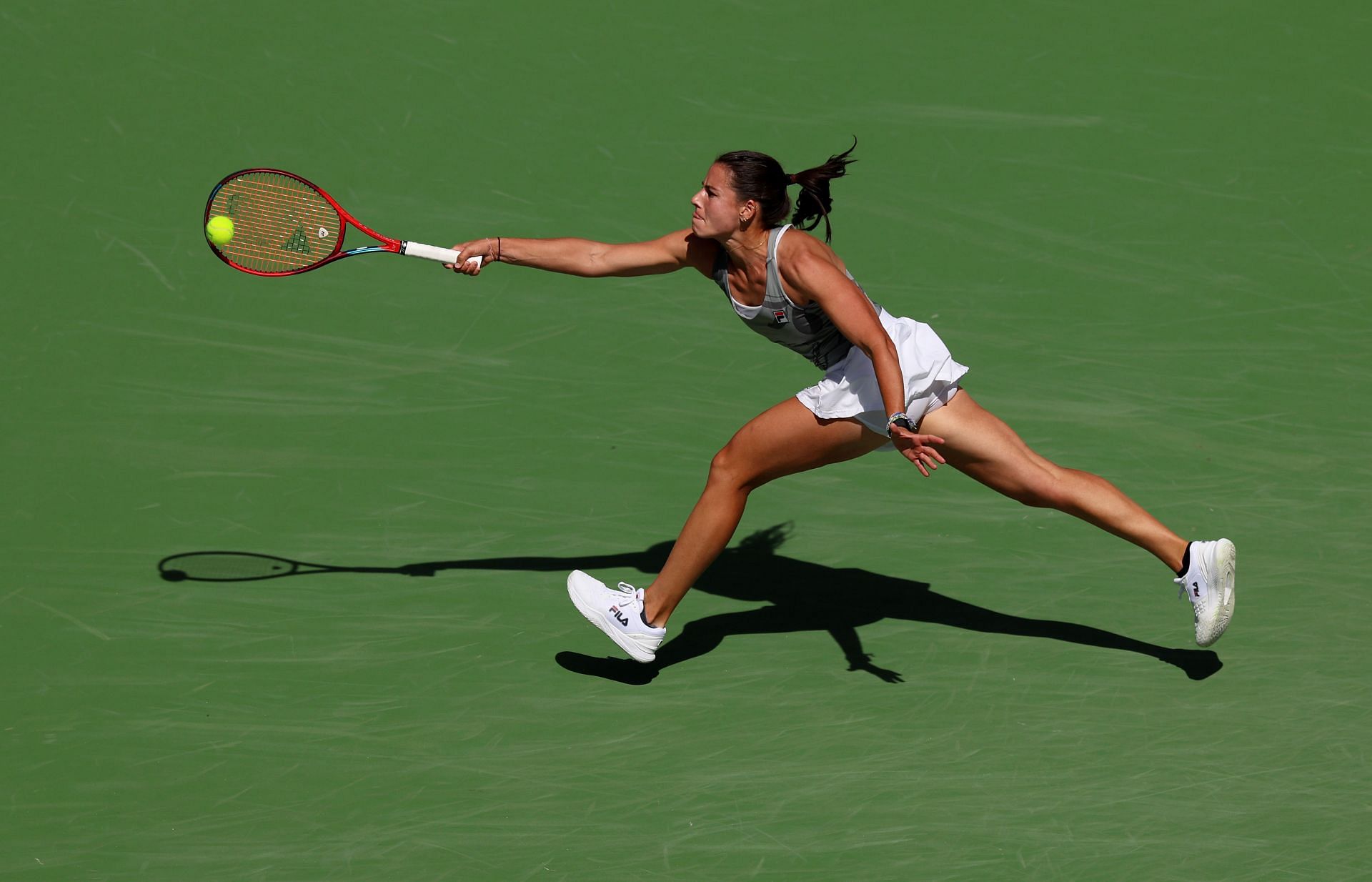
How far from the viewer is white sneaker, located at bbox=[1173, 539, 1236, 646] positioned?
5.62m

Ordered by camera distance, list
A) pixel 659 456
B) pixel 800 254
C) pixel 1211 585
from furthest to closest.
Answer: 1. pixel 659 456
2. pixel 1211 585
3. pixel 800 254

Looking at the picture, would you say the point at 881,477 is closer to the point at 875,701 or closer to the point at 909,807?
the point at 875,701

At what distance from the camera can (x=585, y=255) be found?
6086mm

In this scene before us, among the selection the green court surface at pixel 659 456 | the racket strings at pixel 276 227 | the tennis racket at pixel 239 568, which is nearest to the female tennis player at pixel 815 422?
the green court surface at pixel 659 456

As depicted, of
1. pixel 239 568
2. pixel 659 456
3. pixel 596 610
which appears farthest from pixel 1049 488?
pixel 239 568

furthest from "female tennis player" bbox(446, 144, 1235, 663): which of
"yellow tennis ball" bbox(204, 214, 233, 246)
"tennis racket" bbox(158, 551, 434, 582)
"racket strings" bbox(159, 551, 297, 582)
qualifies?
"yellow tennis ball" bbox(204, 214, 233, 246)

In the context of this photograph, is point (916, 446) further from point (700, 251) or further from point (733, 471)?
point (700, 251)

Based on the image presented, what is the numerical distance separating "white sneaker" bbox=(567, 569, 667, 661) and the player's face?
1.24 m

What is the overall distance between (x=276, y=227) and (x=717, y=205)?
77.4 inches

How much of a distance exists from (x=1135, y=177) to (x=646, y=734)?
498 centimetres

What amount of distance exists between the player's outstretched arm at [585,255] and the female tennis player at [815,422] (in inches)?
7.3

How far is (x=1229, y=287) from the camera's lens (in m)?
8.52

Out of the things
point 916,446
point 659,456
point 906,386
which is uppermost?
point 906,386

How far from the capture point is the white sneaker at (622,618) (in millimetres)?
5773
